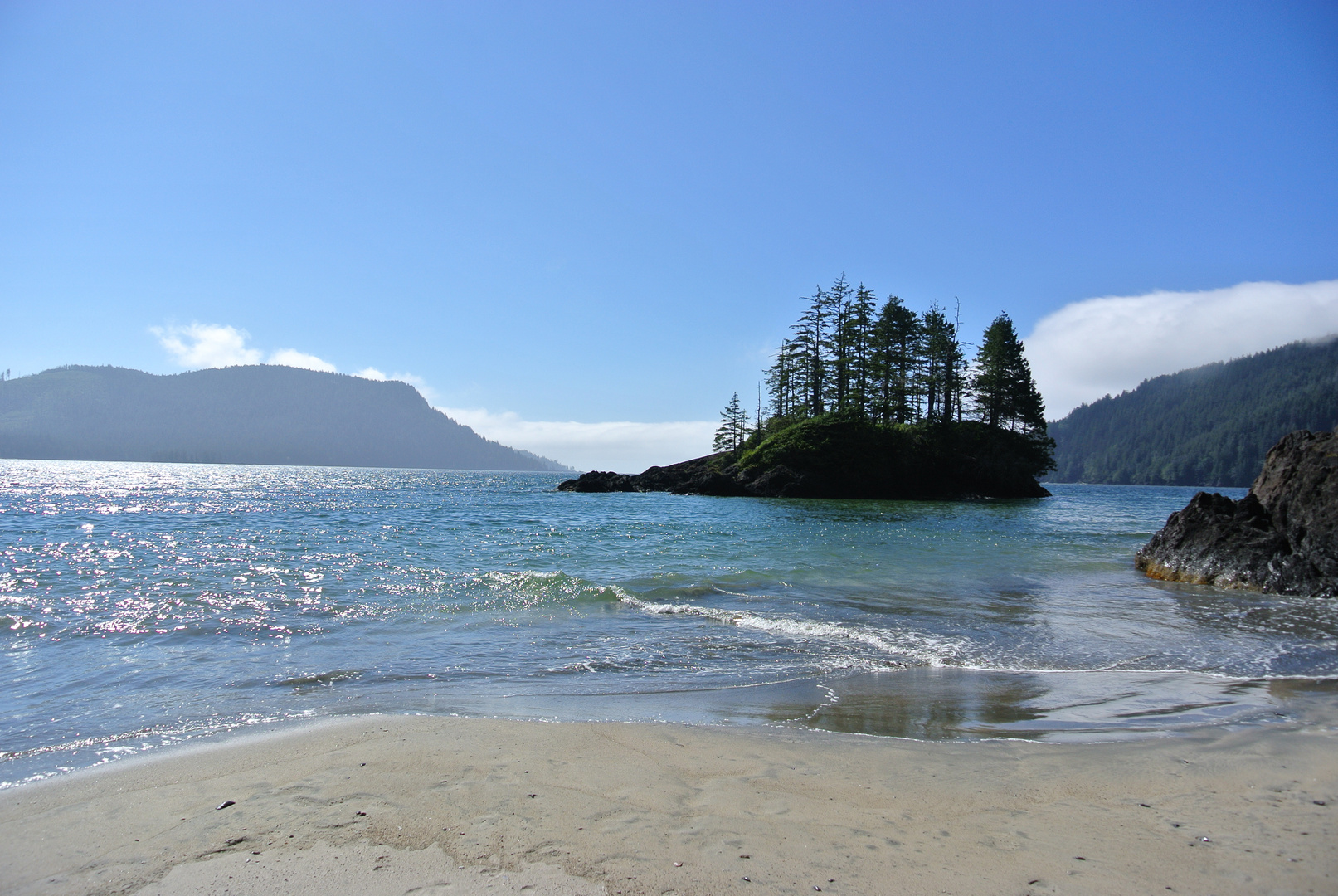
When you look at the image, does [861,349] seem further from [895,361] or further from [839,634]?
[839,634]

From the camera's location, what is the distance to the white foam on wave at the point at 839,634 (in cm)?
814

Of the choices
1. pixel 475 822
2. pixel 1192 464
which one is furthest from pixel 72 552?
pixel 1192 464

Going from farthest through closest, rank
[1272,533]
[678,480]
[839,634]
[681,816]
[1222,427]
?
[1222,427] < [678,480] < [1272,533] < [839,634] < [681,816]

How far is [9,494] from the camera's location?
4456cm

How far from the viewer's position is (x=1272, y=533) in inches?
552

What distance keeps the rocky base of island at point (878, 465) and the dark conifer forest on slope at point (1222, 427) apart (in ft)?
354

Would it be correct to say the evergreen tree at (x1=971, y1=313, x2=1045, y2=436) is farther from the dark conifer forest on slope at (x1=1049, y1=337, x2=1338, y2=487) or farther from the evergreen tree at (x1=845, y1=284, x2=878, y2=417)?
the dark conifer forest on slope at (x1=1049, y1=337, x2=1338, y2=487)

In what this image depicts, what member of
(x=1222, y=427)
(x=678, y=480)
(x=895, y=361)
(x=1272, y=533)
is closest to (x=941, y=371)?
(x=895, y=361)

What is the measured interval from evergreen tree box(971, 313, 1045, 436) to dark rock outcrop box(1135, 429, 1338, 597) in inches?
1849

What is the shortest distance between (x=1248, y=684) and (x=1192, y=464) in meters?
195

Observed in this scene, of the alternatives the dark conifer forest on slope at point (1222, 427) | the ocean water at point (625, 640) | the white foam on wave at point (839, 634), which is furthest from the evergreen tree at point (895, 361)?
the dark conifer forest on slope at point (1222, 427)

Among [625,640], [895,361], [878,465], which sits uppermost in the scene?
[895,361]

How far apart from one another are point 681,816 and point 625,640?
514 cm

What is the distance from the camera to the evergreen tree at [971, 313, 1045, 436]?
60.9 metres
